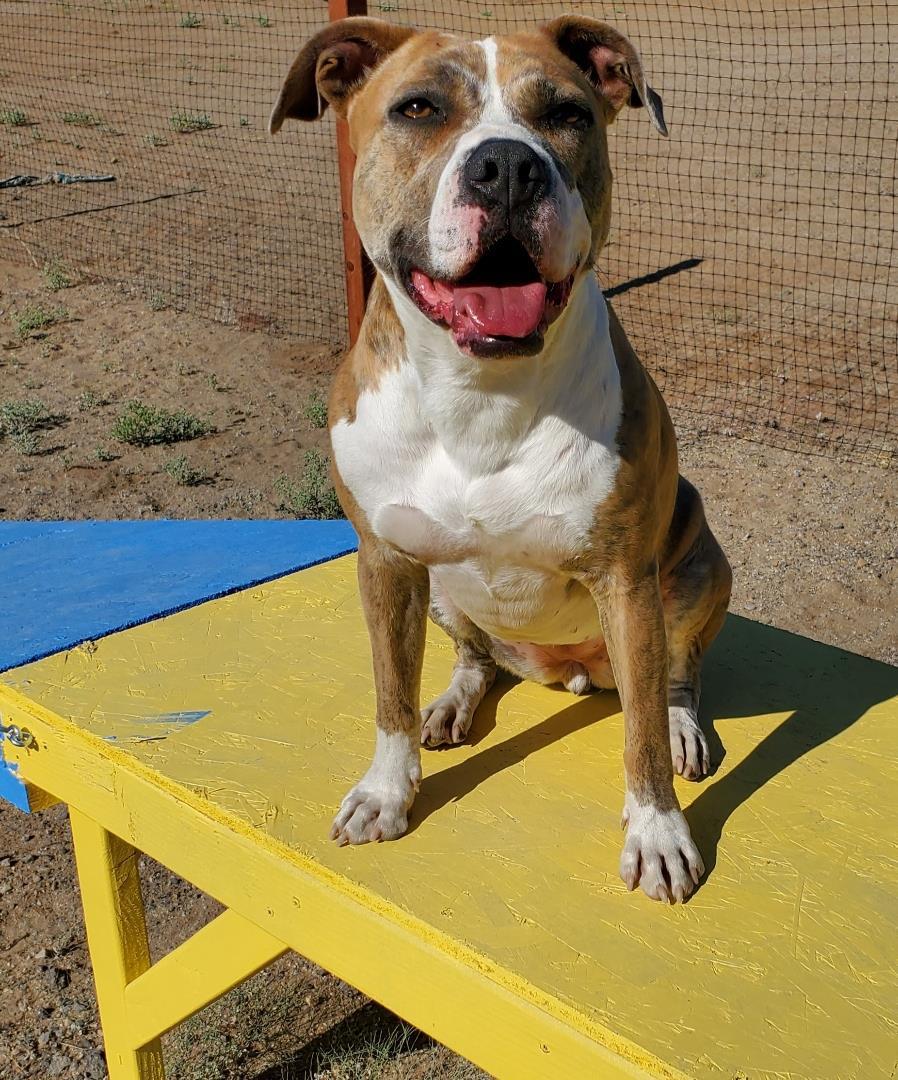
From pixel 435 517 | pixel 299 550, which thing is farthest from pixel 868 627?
pixel 435 517

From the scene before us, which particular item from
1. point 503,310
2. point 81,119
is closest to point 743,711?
point 503,310

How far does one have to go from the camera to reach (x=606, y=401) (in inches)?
83.0

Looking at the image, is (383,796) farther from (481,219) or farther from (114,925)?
(481,219)

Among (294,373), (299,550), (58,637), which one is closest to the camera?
(58,637)

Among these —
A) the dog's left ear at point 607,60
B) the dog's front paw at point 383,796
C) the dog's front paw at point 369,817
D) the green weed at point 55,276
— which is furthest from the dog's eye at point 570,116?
the green weed at point 55,276

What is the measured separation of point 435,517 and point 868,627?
10.0 feet

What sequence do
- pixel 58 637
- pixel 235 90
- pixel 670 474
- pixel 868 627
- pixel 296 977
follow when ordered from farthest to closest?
pixel 235 90, pixel 868 627, pixel 296 977, pixel 58 637, pixel 670 474

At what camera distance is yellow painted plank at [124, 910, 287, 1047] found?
228cm

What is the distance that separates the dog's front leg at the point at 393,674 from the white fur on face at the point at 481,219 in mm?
640

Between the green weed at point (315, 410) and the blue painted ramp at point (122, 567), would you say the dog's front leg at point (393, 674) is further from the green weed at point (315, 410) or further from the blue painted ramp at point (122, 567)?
the green weed at point (315, 410)

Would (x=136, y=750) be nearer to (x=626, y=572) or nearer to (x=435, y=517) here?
(x=435, y=517)

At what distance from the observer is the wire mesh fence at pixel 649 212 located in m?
7.18

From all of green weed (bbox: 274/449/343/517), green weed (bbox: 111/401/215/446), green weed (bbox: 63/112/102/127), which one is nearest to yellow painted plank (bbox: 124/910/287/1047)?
green weed (bbox: 274/449/343/517)

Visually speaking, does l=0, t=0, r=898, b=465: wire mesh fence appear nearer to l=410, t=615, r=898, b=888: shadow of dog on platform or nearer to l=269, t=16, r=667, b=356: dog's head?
l=410, t=615, r=898, b=888: shadow of dog on platform
